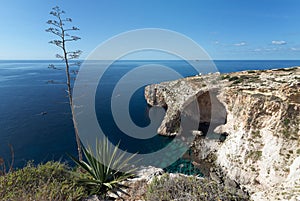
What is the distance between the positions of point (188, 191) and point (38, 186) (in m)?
3.80

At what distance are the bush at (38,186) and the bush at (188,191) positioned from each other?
2026 millimetres

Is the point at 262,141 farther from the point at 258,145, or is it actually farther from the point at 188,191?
the point at 188,191

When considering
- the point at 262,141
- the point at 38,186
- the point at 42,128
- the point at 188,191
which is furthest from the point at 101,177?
the point at 42,128

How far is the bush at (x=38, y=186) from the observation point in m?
3.96

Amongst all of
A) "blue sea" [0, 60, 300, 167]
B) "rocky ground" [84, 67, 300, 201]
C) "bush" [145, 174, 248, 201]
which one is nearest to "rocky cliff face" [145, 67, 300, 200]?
"rocky ground" [84, 67, 300, 201]

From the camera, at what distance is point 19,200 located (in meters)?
3.68

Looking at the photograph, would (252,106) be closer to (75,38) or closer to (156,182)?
(156,182)

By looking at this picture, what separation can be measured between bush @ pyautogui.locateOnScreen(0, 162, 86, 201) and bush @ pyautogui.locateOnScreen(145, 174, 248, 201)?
2.03m

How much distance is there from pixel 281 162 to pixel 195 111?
11316 millimetres

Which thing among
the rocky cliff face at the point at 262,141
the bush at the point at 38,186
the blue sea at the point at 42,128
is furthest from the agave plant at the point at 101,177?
the blue sea at the point at 42,128

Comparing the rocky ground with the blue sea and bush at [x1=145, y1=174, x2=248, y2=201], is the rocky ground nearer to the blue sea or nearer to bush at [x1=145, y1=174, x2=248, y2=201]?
bush at [x1=145, y1=174, x2=248, y2=201]

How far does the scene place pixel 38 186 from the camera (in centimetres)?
443

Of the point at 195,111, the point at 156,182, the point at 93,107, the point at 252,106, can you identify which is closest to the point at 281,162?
the point at 252,106

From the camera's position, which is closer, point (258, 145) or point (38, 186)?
point (38, 186)
